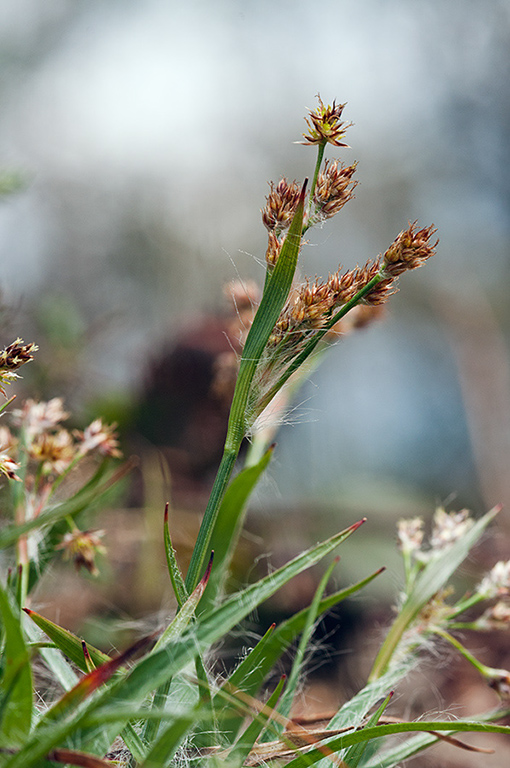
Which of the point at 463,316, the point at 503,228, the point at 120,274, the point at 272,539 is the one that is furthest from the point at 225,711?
the point at 503,228

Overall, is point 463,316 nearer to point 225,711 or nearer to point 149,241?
point 149,241

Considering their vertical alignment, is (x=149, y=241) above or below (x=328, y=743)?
above

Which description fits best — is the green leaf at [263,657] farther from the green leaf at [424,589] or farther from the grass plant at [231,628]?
the green leaf at [424,589]

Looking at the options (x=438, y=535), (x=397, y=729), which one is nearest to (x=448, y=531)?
(x=438, y=535)

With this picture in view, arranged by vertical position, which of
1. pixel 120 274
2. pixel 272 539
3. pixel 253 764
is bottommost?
pixel 272 539

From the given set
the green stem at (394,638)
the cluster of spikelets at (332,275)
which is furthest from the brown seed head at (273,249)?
the green stem at (394,638)

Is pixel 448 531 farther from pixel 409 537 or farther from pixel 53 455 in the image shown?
pixel 53 455

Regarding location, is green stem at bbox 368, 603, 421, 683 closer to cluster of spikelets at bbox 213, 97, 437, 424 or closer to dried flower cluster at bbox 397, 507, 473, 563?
dried flower cluster at bbox 397, 507, 473, 563
